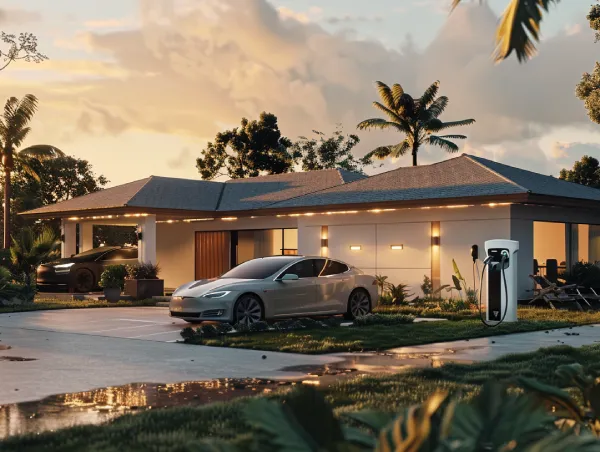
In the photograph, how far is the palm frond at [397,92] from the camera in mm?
51875

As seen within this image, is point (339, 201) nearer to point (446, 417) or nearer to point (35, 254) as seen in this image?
point (35, 254)

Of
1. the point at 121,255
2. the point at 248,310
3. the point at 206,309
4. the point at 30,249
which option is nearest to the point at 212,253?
the point at 121,255

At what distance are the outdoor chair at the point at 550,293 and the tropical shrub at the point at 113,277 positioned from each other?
1316cm

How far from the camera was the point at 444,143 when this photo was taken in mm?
53188

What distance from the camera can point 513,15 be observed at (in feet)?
24.0

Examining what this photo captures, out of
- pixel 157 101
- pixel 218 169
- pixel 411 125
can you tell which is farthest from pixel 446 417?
pixel 218 169

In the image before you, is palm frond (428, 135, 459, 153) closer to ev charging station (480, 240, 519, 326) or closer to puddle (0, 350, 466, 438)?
ev charging station (480, 240, 519, 326)

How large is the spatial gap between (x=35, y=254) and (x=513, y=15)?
2602 centimetres

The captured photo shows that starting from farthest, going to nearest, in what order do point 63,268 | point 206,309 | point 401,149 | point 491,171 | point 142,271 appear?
point 401,149
point 63,268
point 142,271
point 491,171
point 206,309

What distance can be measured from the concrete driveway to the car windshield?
1.64 m

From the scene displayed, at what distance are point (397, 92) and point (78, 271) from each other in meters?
27.2

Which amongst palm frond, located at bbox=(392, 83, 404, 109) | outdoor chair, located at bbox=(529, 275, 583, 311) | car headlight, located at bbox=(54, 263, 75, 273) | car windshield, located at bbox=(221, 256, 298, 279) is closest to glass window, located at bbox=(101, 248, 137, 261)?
car headlight, located at bbox=(54, 263, 75, 273)

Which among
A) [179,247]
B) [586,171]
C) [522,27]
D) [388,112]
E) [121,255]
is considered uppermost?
[388,112]

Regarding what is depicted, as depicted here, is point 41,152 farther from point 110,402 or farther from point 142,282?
point 110,402
